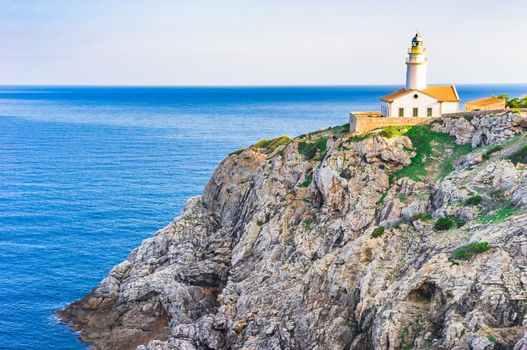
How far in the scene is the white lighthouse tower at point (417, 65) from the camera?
2354 inches

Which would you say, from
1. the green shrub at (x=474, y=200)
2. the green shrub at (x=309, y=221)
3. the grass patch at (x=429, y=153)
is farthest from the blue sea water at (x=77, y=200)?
the green shrub at (x=474, y=200)

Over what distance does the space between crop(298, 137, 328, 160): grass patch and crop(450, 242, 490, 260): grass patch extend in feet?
80.2

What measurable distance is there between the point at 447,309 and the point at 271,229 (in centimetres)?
2311

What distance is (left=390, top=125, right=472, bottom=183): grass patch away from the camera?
48969 mm

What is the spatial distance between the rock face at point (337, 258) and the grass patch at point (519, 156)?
2.17 feet

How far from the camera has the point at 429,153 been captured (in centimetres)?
5106

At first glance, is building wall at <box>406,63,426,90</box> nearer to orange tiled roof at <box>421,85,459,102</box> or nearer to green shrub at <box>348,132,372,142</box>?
orange tiled roof at <box>421,85,459,102</box>

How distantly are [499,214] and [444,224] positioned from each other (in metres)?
3.65

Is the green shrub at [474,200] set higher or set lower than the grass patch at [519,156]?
lower

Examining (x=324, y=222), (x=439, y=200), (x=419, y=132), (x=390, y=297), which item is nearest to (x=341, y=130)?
(x=419, y=132)

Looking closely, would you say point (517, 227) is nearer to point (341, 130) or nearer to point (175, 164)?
point (341, 130)

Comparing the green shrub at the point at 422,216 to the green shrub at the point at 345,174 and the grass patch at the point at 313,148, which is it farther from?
the grass patch at the point at 313,148

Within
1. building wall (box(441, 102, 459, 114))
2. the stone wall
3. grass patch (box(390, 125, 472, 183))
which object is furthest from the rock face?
building wall (box(441, 102, 459, 114))

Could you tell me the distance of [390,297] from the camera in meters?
34.2
